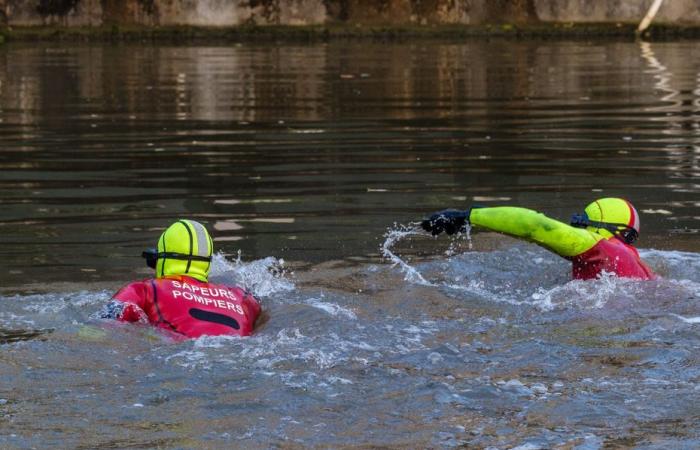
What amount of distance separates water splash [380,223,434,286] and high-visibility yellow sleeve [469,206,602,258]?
2.59 feet

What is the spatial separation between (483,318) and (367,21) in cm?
2932

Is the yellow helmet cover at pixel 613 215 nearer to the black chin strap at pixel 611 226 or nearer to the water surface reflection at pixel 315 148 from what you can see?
the black chin strap at pixel 611 226

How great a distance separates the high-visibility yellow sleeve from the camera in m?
9.35

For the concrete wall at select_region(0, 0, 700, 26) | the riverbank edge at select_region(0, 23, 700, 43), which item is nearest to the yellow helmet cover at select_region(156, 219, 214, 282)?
the concrete wall at select_region(0, 0, 700, 26)

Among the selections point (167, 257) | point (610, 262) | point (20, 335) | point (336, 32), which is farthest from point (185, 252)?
point (336, 32)

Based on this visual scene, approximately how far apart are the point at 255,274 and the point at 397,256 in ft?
5.51

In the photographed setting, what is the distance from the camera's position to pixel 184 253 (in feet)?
29.1

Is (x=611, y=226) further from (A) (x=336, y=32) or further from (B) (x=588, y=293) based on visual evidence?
(A) (x=336, y=32)

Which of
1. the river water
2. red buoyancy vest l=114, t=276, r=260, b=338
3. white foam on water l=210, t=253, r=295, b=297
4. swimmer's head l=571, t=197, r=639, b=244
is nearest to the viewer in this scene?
the river water

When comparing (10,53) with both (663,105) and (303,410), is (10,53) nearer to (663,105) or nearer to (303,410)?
(663,105)

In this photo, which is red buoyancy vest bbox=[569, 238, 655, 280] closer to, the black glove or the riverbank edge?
the black glove

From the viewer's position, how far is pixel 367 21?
37.5 meters

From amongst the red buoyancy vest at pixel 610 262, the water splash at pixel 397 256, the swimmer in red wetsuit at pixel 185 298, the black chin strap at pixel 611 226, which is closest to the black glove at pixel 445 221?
the water splash at pixel 397 256

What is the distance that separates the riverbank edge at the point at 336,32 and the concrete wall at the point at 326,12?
0.20 meters
